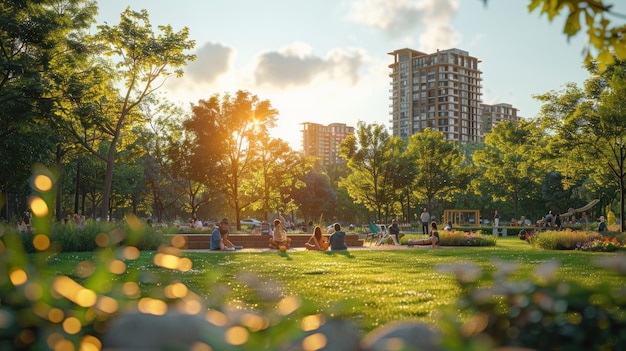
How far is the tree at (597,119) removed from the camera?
93.3 ft

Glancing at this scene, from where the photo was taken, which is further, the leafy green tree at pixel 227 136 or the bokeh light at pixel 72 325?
the leafy green tree at pixel 227 136

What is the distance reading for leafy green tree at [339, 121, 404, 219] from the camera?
50250mm

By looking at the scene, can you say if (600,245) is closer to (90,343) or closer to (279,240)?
(279,240)

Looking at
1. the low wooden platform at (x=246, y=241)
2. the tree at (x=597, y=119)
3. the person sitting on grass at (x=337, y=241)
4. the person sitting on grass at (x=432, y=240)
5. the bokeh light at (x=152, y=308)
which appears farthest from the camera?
the tree at (x=597, y=119)

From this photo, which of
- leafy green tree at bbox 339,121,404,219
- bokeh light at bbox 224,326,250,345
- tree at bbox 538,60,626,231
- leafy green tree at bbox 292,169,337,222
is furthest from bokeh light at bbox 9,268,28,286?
leafy green tree at bbox 292,169,337,222

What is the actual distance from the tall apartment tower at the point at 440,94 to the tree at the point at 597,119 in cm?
13261

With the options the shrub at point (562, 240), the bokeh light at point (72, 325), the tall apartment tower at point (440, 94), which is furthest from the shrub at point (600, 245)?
the tall apartment tower at point (440, 94)

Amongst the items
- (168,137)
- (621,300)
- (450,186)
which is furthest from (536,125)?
(621,300)

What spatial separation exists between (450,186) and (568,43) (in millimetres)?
51542

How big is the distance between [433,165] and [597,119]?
25.3 metres

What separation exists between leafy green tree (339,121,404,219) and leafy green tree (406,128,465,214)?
Result: 3.06 metres

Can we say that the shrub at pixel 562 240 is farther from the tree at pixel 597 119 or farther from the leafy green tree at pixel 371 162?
the leafy green tree at pixel 371 162

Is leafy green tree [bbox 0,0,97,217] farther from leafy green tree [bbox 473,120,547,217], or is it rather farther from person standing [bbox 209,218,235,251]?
leafy green tree [bbox 473,120,547,217]

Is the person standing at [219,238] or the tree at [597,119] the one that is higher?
the tree at [597,119]
